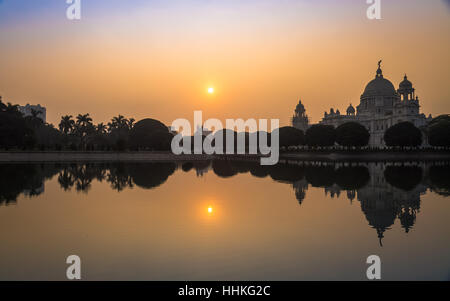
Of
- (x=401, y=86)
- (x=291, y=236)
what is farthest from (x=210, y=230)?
(x=401, y=86)

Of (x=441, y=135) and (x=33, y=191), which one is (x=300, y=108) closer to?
(x=441, y=135)

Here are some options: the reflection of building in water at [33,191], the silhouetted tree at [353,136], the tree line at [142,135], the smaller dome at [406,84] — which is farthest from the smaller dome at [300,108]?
the reflection of building in water at [33,191]

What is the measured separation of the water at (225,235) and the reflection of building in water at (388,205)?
0.18 feet

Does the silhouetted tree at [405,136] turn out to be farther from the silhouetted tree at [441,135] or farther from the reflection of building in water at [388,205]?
the reflection of building in water at [388,205]

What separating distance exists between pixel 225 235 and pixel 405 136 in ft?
248

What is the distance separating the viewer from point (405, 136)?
76.9 meters

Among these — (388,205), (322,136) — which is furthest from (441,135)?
(388,205)

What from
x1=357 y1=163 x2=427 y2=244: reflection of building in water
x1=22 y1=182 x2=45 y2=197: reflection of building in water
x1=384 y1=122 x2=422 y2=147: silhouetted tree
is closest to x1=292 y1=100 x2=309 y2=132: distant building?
x1=384 y1=122 x2=422 y2=147: silhouetted tree

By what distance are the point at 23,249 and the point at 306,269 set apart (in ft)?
25.7

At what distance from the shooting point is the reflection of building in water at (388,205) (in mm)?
13641

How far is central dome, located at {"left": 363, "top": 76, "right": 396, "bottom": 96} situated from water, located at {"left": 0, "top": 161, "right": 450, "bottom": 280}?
356 ft

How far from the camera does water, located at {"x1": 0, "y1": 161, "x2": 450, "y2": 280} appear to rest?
341 inches

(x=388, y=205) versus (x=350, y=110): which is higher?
(x=350, y=110)
